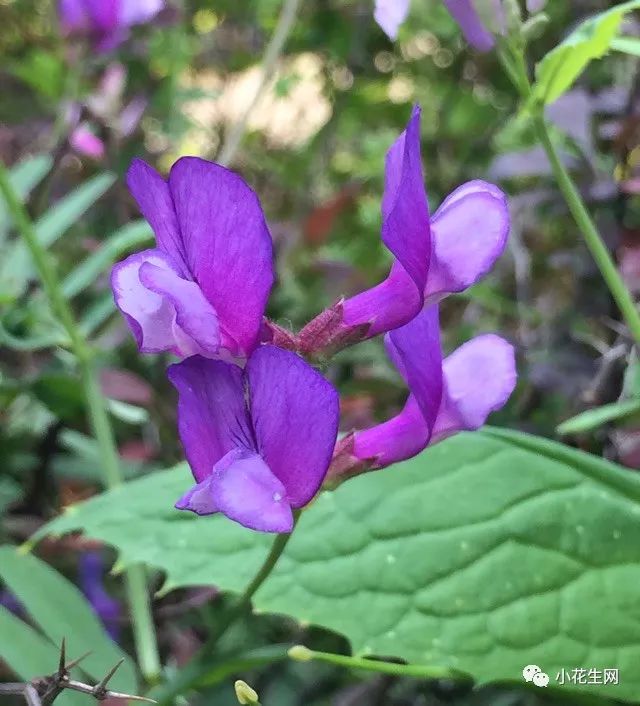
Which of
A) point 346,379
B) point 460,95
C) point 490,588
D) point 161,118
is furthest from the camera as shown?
point 460,95

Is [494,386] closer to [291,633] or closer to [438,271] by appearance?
[438,271]

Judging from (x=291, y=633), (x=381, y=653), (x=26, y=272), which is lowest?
(x=291, y=633)

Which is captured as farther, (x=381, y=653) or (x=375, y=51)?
(x=375, y=51)

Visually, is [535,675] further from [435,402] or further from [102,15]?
[102,15]

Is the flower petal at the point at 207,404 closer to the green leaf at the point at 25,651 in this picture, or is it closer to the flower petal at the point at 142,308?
the flower petal at the point at 142,308

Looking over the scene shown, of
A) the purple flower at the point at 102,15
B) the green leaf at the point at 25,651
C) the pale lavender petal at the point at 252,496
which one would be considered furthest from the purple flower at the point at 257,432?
the purple flower at the point at 102,15

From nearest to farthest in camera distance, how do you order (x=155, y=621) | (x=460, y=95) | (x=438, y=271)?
(x=438, y=271) → (x=155, y=621) → (x=460, y=95)

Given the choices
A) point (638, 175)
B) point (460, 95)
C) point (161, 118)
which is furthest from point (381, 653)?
point (460, 95)
